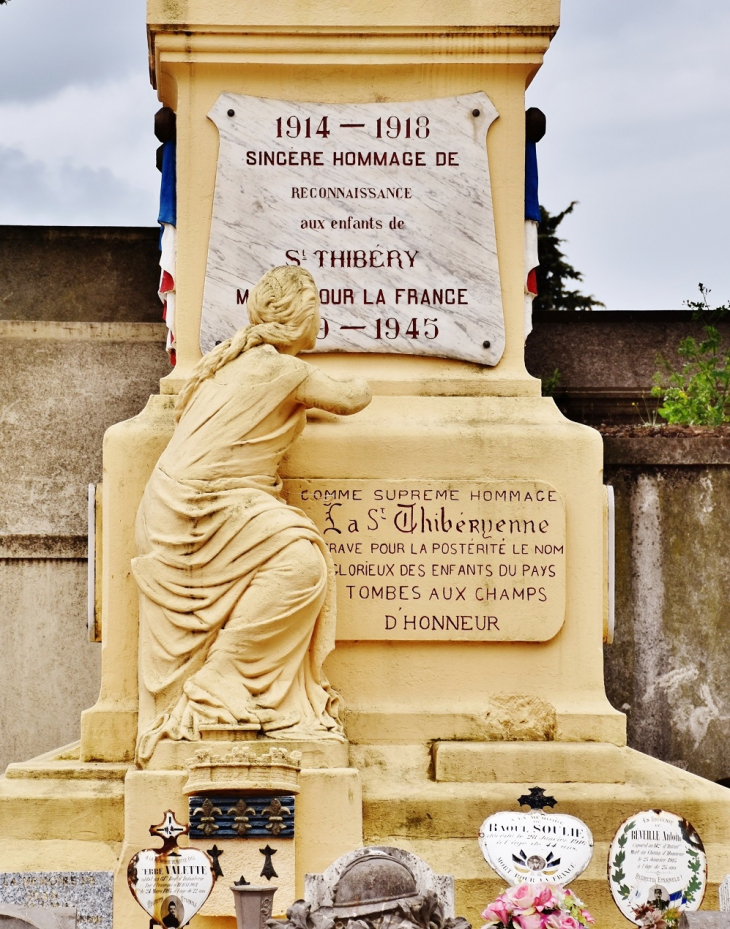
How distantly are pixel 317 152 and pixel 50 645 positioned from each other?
4.23 metres

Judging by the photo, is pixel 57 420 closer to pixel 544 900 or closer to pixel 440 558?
pixel 440 558

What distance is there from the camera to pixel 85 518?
1264 cm

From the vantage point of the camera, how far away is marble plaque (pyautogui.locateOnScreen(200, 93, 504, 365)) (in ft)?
32.2

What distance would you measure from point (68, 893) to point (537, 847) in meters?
1.85

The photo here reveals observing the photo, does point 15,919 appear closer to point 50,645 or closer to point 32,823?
point 32,823

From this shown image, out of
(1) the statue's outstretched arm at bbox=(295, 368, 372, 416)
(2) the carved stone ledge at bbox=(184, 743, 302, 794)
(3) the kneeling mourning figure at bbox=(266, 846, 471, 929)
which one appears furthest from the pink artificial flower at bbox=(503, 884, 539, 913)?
(1) the statue's outstretched arm at bbox=(295, 368, 372, 416)

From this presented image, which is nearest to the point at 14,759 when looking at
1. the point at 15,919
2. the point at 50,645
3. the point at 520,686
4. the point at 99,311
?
the point at 50,645

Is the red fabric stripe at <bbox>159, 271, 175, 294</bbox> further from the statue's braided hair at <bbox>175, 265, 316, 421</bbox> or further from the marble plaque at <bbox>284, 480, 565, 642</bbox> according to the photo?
the marble plaque at <bbox>284, 480, 565, 642</bbox>

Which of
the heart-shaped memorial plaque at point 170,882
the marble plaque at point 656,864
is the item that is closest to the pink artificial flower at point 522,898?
the marble plaque at point 656,864

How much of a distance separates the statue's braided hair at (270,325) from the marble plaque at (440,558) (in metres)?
0.73

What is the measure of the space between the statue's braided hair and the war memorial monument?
2cm

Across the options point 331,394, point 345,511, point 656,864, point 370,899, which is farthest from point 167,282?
point 370,899

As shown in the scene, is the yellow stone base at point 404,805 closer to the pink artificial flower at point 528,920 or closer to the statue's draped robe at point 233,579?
the statue's draped robe at point 233,579

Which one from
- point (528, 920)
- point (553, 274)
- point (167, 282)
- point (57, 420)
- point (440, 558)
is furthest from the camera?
point (553, 274)
